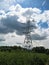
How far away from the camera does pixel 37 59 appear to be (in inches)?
1439

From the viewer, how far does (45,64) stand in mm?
36969

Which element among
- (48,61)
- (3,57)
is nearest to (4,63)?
(3,57)

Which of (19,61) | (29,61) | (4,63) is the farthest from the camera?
(29,61)

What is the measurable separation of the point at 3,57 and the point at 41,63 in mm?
8136

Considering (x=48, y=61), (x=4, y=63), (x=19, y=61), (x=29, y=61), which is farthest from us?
(x=48, y=61)

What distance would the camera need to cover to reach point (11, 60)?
31.7 metres

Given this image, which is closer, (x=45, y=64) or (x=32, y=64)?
(x=32, y=64)

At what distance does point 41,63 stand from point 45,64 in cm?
67

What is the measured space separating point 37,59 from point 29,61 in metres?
1.87

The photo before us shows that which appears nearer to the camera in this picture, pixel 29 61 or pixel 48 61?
pixel 29 61

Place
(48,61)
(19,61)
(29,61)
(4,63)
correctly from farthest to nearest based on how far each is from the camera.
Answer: (48,61) → (29,61) → (19,61) → (4,63)

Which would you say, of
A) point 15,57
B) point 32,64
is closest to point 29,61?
point 32,64

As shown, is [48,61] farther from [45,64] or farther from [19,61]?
[19,61]

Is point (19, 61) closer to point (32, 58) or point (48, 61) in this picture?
point (32, 58)
